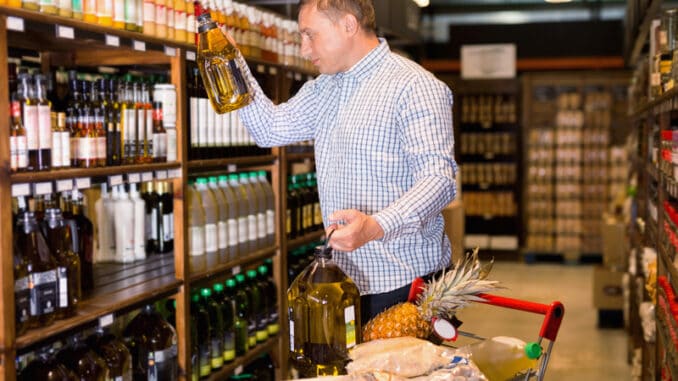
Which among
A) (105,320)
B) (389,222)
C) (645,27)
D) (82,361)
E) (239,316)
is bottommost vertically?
(239,316)

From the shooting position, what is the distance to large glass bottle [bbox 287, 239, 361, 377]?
1.92 meters

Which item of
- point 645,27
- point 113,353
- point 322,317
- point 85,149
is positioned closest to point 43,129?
point 85,149

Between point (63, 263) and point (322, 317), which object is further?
point (63, 263)

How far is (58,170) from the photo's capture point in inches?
109

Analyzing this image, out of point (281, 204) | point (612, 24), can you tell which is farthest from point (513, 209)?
point (281, 204)

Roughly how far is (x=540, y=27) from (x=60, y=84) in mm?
8739

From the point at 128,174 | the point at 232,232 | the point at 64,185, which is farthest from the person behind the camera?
the point at 232,232

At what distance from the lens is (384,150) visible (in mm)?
2393

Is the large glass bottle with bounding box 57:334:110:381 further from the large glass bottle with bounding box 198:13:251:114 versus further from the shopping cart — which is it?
the shopping cart

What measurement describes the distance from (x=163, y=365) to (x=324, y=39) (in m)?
1.79

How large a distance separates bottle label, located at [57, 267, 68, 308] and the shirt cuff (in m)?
1.33

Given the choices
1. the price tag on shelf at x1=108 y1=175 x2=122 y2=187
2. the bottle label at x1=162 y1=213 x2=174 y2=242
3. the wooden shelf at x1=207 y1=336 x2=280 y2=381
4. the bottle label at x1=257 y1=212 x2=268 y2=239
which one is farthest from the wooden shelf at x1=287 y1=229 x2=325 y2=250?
the price tag on shelf at x1=108 y1=175 x2=122 y2=187

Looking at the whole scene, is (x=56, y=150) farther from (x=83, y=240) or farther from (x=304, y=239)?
(x=304, y=239)

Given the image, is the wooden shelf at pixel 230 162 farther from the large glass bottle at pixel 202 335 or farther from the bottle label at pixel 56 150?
the bottle label at pixel 56 150
